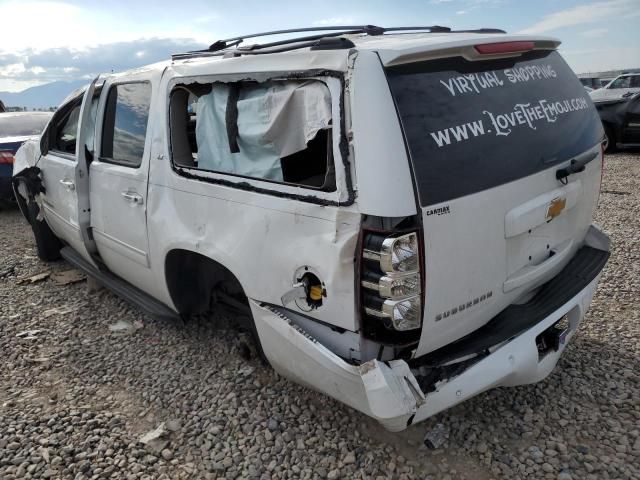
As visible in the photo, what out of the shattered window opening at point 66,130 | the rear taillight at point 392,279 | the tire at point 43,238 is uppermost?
the shattered window opening at point 66,130

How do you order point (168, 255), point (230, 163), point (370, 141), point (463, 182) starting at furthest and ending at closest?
point (168, 255) → point (230, 163) → point (463, 182) → point (370, 141)

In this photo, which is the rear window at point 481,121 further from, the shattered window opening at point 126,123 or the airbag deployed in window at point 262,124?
the shattered window opening at point 126,123

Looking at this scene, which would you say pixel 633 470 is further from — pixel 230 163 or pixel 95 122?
pixel 95 122

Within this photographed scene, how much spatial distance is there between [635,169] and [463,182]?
29.0ft

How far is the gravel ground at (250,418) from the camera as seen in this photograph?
244 centimetres

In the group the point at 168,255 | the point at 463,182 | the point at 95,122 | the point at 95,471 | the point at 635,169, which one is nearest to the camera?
the point at 463,182

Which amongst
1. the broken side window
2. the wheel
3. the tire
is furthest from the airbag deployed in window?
the wheel

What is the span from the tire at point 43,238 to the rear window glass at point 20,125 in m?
3.37

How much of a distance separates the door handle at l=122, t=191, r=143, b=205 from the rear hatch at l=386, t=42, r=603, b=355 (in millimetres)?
1884

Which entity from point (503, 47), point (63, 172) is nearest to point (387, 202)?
point (503, 47)

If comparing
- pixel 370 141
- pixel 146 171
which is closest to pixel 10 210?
pixel 146 171

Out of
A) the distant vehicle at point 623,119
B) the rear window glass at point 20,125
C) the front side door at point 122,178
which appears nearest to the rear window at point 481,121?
the front side door at point 122,178

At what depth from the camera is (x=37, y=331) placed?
3963 mm

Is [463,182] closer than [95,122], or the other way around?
[463,182]
